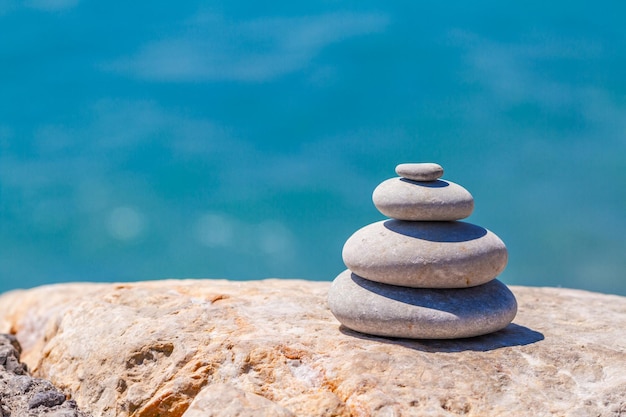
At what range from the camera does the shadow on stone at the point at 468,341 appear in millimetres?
6422

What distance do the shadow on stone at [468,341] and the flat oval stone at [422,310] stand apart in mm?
67

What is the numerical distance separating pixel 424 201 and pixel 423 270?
2.25ft

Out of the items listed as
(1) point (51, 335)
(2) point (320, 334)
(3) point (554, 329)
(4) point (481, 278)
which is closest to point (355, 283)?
(2) point (320, 334)

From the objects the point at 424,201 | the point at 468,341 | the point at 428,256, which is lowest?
the point at 468,341

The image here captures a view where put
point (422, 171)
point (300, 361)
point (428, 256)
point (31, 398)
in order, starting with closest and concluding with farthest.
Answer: point (300, 361)
point (428, 256)
point (31, 398)
point (422, 171)

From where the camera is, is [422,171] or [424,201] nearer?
[424,201]

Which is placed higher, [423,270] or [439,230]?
[439,230]

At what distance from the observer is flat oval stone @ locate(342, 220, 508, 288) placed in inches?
258

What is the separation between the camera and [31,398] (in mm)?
6766

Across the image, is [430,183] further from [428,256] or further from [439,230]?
[428,256]

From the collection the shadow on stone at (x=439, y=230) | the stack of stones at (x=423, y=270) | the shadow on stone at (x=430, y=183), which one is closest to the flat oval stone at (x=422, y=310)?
the stack of stones at (x=423, y=270)

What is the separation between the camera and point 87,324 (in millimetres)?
7738

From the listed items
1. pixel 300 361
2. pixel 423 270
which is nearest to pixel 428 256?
pixel 423 270

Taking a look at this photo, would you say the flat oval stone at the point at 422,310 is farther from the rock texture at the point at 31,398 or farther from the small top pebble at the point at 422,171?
the rock texture at the point at 31,398
